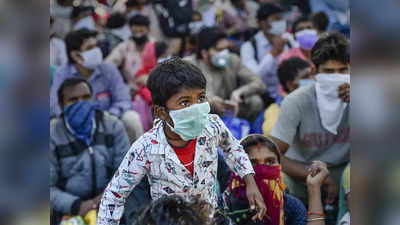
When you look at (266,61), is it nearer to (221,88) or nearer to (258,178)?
(221,88)

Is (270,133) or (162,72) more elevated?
→ (162,72)

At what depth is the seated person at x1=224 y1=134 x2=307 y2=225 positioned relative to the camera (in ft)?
8.11

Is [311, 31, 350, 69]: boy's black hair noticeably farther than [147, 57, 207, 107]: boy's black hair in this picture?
Yes

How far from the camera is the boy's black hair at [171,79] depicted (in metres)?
2.10

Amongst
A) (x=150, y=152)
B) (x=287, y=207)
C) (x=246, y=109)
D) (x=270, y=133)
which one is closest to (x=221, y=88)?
(x=246, y=109)

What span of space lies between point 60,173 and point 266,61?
255 centimetres

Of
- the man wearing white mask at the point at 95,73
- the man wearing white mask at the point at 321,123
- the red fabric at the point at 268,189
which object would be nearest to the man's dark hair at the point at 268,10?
the man wearing white mask at the point at 95,73

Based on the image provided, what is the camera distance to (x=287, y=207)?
2.56 metres

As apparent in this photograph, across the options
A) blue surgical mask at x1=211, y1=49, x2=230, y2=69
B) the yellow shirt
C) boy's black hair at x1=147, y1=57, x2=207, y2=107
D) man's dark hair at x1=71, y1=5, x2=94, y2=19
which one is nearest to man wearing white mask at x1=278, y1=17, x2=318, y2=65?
blue surgical mask at x1=211, y1=49, x2=230, y2=69

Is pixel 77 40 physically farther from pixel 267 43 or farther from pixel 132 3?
pixel 267 43

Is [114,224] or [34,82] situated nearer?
[34,82]

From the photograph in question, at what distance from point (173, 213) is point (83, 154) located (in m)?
1.79

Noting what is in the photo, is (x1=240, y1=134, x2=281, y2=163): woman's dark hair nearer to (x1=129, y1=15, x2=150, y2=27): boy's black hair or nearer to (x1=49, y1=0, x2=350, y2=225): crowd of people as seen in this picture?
(x1=49, y1=0, x2=350, y2=225): crowd of people

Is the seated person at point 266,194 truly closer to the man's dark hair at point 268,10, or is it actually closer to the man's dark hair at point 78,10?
the man's dark hair at point 268,10
